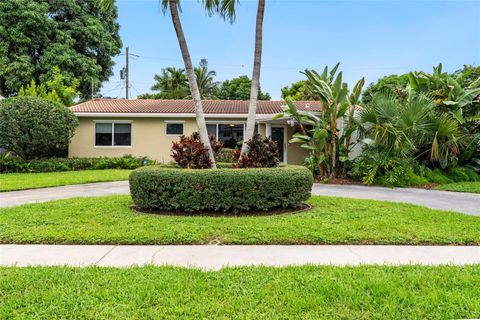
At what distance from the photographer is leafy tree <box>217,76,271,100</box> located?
43.4 meters

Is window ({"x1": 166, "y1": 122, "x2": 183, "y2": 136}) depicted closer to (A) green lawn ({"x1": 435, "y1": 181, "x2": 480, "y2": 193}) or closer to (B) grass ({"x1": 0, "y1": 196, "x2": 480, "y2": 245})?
(B) grass ({"x1": 0, "y1": 196, "x2": 480, "y2": 245})

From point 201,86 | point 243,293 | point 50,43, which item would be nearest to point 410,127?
point 243,293

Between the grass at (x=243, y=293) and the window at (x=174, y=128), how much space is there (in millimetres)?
14796

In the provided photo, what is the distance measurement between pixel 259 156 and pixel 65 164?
11977mm

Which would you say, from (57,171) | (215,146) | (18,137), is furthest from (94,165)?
(215,146)

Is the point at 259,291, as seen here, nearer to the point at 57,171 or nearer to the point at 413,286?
the point at 413,286

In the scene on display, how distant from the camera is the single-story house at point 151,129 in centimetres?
1750

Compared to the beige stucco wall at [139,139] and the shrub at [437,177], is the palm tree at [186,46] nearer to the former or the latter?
the shrub at [437,177]

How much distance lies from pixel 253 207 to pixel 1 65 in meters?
25.0

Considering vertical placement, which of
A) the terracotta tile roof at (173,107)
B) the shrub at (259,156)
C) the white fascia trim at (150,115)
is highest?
the terracotta tile roof at (173,107)

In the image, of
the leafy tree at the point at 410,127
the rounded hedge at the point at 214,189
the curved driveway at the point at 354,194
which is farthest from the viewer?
the leafy tree at the point at 410,127

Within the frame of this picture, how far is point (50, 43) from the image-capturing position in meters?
25.3

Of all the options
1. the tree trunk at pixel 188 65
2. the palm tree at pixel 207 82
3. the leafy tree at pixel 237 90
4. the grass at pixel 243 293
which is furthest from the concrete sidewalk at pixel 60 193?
the leafy tree at pixel 237 90

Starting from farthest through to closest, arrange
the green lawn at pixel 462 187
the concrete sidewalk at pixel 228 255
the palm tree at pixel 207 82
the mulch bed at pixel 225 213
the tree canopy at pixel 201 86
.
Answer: the palm tree at pixel 207 82
the tree canopy at pixel 201 86
the green lawn at pixel 462 187
the mulch bed at pixel 225 213
the concrete sidewalk at pixel 228 255
